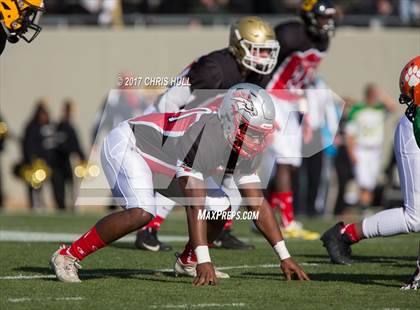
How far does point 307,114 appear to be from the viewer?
37.4 ft

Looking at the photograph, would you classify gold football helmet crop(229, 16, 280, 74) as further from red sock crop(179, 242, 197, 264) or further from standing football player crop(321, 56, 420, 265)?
red sock crop(179, 242, 197, 264)

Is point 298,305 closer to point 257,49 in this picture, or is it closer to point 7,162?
point 257,49

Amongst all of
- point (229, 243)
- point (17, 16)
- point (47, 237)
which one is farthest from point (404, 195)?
point (47, 237)

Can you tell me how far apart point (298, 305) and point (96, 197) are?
1156 cm

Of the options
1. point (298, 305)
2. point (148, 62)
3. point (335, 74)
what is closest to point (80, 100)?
point (148, 62)

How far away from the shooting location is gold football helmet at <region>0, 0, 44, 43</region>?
6.95m

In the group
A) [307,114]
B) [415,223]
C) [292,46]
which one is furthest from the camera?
[307,114]

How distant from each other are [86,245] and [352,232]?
2.14 meters

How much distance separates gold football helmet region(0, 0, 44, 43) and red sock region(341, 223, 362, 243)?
273 centimetres

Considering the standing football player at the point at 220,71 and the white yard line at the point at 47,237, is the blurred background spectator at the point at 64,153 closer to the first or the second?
the white yard line at the point at 47,237

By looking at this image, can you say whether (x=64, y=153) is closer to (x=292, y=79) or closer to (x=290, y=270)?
(x=292, y=79)

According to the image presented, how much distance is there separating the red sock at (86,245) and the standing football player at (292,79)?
407cm

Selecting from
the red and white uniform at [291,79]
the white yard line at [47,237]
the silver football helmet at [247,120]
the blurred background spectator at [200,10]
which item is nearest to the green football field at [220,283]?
the white yard line at [47,237]

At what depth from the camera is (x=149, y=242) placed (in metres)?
8.70
